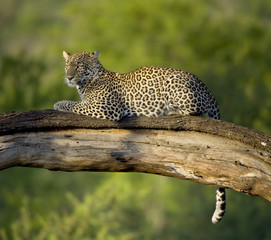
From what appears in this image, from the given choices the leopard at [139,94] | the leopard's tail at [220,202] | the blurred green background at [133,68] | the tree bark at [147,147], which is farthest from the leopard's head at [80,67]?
the blurred green background at [133,68]

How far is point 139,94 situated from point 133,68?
4074 centimetres

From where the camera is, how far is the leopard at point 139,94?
12375 mm

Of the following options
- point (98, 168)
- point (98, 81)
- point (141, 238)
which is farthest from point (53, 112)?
point (141, 238)

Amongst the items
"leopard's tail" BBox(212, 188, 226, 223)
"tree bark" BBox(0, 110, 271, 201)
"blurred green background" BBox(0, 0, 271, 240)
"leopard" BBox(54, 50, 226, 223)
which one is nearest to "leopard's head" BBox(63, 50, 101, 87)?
"leopard" BBox(54, 50, 226, 223)

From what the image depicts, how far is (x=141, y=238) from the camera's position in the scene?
34.9 meters

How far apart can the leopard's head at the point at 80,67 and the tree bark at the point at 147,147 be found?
1746mm

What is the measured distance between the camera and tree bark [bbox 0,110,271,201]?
11.0 meters

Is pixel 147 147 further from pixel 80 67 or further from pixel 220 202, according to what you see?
pixel 80 67

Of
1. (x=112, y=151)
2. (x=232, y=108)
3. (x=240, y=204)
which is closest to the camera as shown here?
(x=112, y=151)

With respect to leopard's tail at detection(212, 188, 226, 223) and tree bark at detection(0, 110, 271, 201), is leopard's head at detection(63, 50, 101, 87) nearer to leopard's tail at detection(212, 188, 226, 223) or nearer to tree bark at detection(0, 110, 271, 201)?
tree bark at detection(0, 110, 271, 201)

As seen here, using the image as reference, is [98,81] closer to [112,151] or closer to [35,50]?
[112,151]

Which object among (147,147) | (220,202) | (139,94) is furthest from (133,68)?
(147,147)

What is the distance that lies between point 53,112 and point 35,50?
73871 mm

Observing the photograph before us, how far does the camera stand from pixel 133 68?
53.4 m
